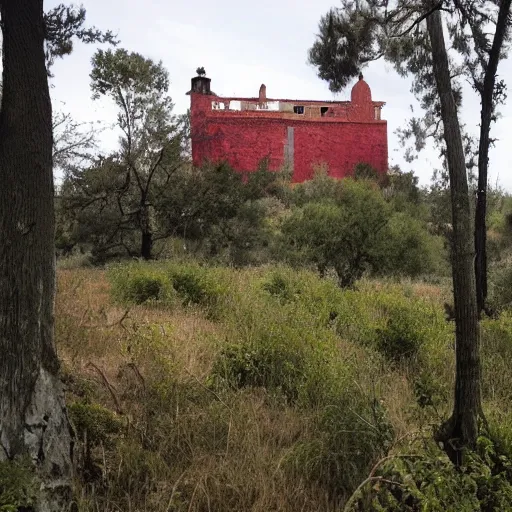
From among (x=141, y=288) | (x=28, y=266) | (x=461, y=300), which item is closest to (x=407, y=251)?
(x=141, y=288)

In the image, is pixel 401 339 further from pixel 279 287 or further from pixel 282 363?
pixel 279 287

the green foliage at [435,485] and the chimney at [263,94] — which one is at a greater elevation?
the chimney at [263,94]

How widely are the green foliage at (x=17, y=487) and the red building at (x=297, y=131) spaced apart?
79.9 ft

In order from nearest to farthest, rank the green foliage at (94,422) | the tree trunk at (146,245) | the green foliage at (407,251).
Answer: the green foliage at (94,422)
the tree trunk at (146,245)
the green foliage at (407,251)

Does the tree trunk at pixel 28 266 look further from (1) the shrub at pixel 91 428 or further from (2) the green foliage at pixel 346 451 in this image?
(2) the green foliage at pixel 346 451

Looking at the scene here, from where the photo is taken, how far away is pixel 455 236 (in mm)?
3740

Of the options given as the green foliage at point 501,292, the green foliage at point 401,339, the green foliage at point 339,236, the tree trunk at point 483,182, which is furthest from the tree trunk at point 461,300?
the green foliage at point 339,236

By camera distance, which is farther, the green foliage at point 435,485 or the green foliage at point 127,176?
the green foliage at point 127,176

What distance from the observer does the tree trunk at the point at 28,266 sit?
3057mm

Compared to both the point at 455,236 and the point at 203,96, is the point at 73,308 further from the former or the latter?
the point at 203,96

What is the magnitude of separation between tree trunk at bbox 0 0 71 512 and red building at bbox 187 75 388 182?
23.6 metres

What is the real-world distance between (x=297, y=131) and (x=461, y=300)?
993 inches

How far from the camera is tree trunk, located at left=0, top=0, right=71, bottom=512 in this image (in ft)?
Result: 10.0

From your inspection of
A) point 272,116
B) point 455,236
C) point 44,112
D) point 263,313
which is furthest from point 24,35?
point 272,116
